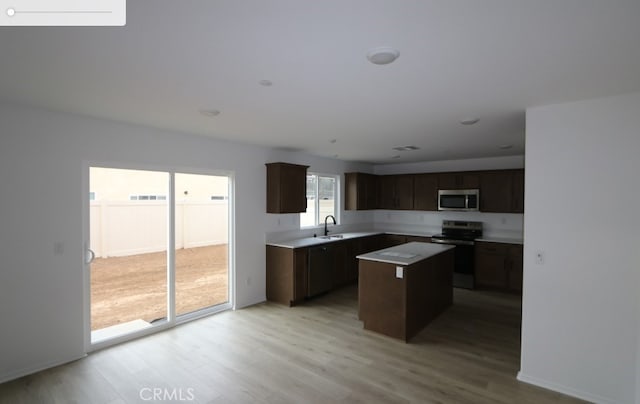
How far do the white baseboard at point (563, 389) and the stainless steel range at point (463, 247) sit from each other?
3.01 meters

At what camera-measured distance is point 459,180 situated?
6.32m

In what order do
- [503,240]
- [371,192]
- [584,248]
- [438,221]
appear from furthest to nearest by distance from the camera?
[371,192], [438,221], [503,240], [584,248]

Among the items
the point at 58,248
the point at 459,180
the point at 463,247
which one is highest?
the point at 459,180

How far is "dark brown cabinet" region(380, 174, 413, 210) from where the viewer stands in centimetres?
704

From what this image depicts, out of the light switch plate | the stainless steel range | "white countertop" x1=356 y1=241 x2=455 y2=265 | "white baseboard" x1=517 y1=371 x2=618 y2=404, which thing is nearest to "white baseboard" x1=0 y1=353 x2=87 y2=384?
"white countertop" x1=356 y1=241 x2=455 y2=265

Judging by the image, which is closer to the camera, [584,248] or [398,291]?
[584,248]

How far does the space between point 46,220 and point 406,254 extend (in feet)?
12.6

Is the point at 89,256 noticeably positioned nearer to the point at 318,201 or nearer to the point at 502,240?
the point at 318,201

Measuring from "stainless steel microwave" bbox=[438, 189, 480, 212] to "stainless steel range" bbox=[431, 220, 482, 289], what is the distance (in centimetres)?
41

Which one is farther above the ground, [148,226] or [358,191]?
[358,191]

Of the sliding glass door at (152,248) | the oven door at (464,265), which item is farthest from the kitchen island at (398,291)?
the sliding glass door at (152,248)

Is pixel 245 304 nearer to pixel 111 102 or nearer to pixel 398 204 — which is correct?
pixel 111 102

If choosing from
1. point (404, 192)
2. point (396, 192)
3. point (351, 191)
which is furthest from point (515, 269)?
point (351, 191)

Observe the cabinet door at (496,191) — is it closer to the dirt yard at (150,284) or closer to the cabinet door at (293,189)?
the cabinet door at (293,189)
